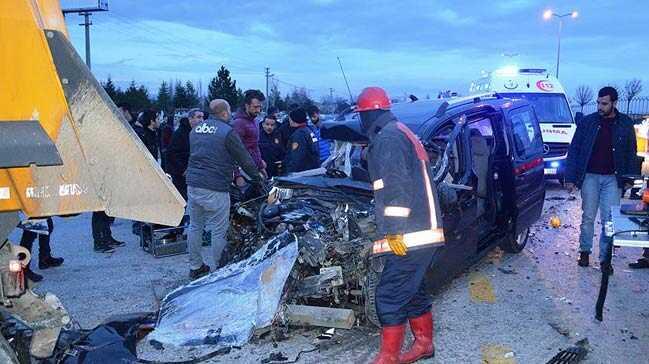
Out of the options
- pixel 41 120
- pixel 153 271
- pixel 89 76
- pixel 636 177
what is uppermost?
pixel 89 76

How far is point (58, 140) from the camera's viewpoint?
2600 millimetres

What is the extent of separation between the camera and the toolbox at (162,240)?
7.35m

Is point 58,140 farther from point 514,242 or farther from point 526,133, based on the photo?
point 526,133

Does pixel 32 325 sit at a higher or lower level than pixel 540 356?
higher

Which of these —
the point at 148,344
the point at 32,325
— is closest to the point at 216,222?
the point at 148,344

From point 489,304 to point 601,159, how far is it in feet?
7.40

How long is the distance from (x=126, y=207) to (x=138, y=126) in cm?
654

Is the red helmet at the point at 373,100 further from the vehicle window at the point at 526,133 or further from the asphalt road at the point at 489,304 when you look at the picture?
the vehicle window at the point at 526,133

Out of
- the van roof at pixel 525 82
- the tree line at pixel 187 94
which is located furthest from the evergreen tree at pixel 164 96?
the van roof at pixel 525 82

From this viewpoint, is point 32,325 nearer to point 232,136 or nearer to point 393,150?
point 393,150

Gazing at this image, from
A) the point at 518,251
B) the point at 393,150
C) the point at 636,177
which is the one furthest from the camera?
the point at 518,251

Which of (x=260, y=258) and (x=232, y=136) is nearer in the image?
(x=260, y=258)

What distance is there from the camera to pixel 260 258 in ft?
16.4

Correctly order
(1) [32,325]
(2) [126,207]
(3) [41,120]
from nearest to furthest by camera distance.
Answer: (3) [41,120], (2) [126,207], (1) [32,325]
